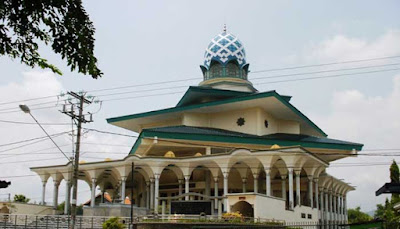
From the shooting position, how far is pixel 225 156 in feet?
131

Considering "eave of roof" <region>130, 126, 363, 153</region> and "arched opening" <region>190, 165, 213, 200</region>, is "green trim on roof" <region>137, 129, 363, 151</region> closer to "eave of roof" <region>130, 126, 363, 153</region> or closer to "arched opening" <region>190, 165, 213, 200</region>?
"eave of roof" <region>130, 126, 363, 153</region>

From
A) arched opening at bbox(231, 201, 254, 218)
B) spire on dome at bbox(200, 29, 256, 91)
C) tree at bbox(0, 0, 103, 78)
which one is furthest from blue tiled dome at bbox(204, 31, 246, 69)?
tree at bbox(0, 0, 103, 78)

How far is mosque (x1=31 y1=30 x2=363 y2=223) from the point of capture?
128 feet

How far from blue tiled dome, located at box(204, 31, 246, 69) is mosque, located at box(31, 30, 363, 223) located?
0.11 metres

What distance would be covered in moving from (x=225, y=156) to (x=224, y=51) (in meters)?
18.0

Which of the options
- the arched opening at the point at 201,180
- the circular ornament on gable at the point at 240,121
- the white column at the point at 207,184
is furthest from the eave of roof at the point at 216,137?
the white column at the point at 207,184

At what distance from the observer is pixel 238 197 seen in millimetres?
33969

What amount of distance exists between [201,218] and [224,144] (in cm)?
1367

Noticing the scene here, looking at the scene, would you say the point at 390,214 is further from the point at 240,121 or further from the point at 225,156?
the point at 240,121

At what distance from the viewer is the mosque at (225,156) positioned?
3916 centimetres

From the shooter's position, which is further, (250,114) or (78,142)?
(250,114)

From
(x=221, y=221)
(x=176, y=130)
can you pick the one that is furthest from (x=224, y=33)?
(x=221, y=221)

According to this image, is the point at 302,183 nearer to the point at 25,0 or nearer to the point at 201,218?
the point at 201,218

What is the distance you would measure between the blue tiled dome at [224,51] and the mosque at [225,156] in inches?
4.5
